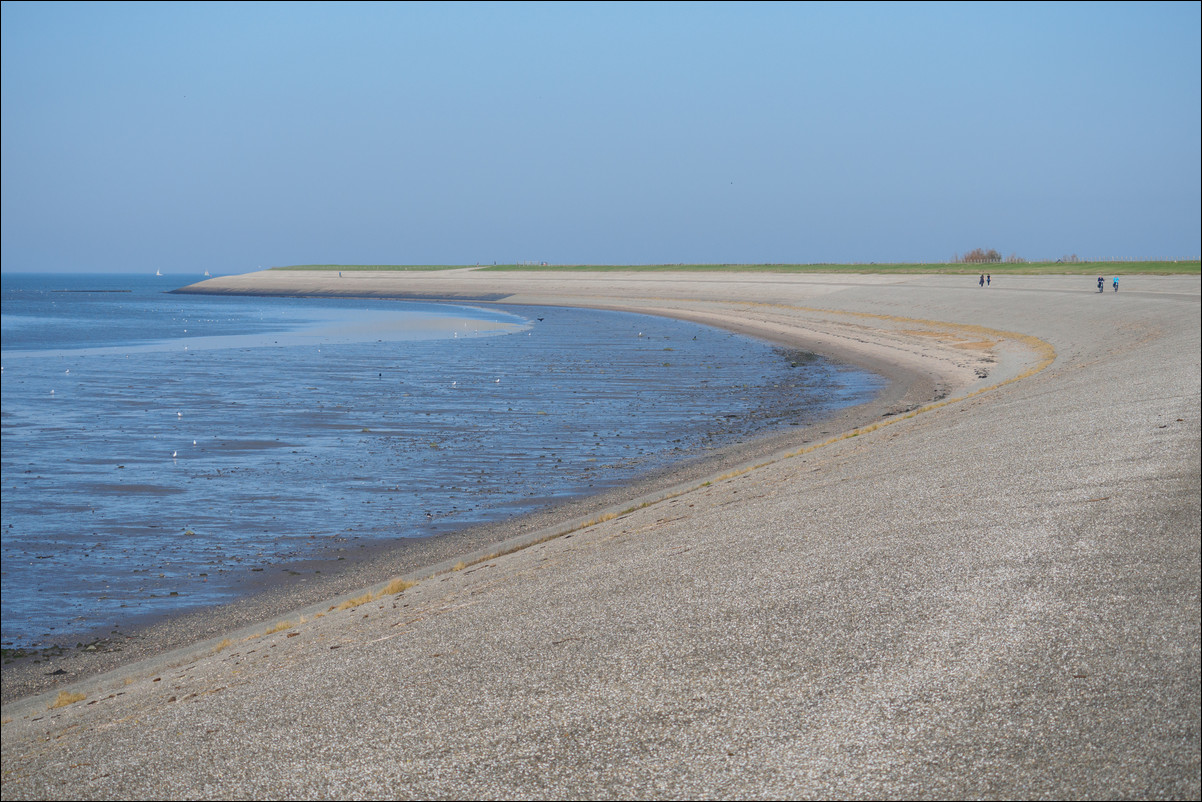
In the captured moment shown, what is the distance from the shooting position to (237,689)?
8.62 m

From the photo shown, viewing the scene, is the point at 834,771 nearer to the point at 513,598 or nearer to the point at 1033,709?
the point at 1033,709

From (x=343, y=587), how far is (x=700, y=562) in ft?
16.6

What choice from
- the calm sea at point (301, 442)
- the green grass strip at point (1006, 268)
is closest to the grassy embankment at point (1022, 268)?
the green grass strip at point (1006, 268)

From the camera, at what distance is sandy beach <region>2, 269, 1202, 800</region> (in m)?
6.47

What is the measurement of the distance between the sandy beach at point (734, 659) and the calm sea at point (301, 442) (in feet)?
6.51

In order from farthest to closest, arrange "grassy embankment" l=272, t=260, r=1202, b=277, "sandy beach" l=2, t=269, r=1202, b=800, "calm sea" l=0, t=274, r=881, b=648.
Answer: "grassy embankment" l=272, t=260, r=1202, b=277 < "calm sea" l=0, t=274, r=881, b=648 < "sandy beach" l=2, t=269, r=1202, b=800

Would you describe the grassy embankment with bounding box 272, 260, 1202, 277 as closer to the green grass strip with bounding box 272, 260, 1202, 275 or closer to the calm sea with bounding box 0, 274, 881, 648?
the green grass strip with bounding box 272, 260, 1202, 275

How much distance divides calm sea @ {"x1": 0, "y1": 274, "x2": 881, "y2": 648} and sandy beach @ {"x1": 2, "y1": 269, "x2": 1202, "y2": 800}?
6.51 feet

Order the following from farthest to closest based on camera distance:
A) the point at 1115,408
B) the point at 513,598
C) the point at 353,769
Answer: the point at 1115,408
the point at 513,598
the point at 353,769

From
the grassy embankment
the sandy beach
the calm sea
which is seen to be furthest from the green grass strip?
the sandy beach

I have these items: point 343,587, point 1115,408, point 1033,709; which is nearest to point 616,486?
point 343,587

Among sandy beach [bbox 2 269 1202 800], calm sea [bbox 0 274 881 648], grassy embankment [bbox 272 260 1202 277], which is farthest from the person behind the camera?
grassy embankment [bbox 272 260 1202 277]

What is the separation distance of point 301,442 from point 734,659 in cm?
1821

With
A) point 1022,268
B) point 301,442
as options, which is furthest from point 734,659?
point 1022,268
